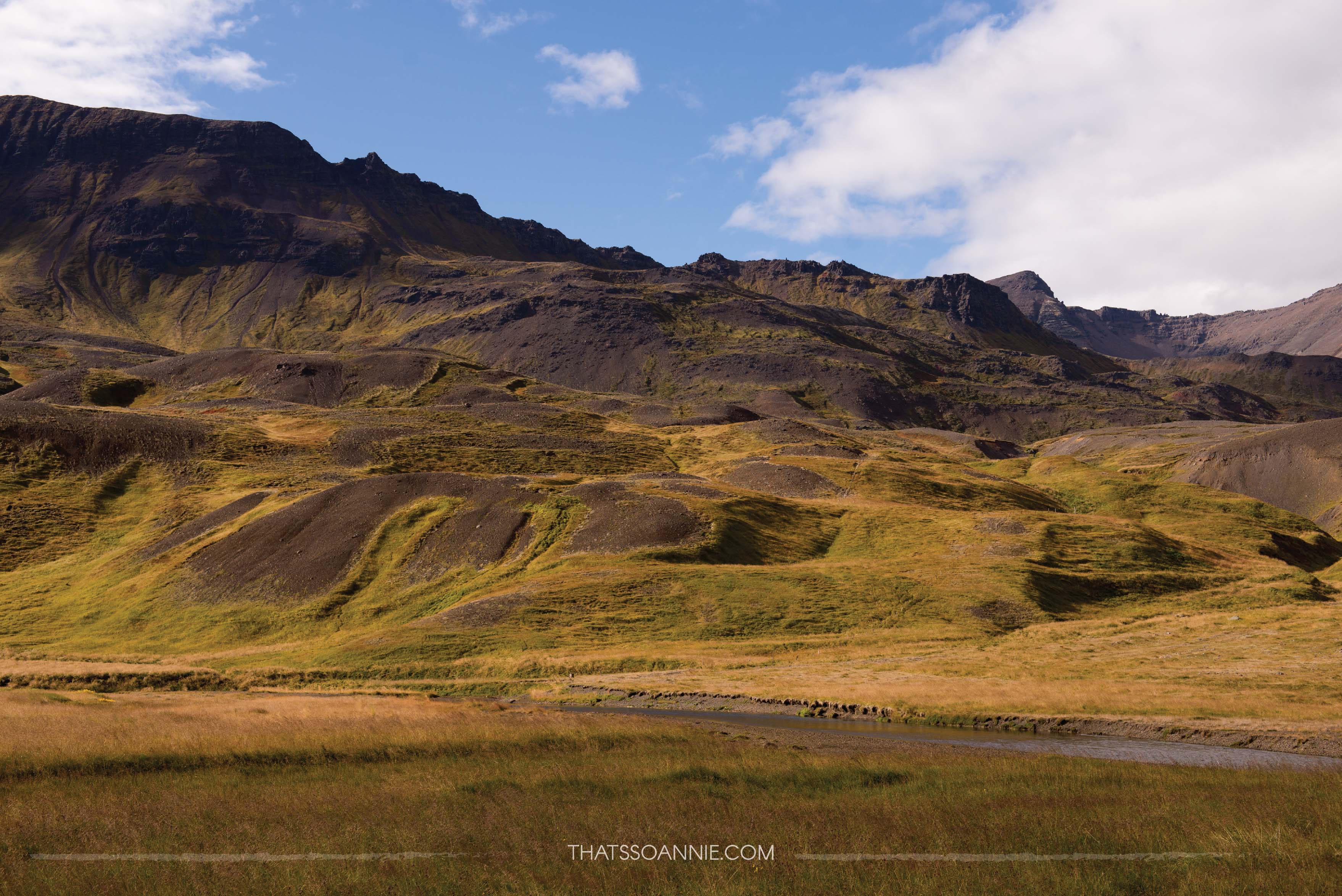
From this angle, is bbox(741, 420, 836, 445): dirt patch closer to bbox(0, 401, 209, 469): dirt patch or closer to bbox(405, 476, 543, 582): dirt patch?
bbox(405, 476, 543, 582): dirt patch

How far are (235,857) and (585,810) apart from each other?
6.96m

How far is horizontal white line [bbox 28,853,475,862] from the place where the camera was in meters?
15.8

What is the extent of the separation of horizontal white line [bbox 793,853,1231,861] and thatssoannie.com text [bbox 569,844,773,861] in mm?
810

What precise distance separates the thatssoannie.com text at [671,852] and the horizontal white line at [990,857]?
81 cm

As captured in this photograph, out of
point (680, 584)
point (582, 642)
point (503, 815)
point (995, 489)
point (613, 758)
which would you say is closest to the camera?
point (503, 815)

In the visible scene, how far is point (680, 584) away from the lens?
69.9 metres

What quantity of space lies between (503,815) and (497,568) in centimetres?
5806

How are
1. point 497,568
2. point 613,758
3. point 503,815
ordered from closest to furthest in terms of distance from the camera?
1. point 503,815
2. point 613,758
3. point 497,568

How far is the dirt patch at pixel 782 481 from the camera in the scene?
113 metres

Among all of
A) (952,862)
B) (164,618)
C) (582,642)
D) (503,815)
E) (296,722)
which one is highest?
(952,862)

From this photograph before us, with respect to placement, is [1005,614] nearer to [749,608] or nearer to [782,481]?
[749,608]

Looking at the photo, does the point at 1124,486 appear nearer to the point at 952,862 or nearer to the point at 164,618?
the point at 164,618

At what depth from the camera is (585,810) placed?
1984cm

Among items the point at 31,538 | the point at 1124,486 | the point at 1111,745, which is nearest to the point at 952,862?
the point at 1111,745
